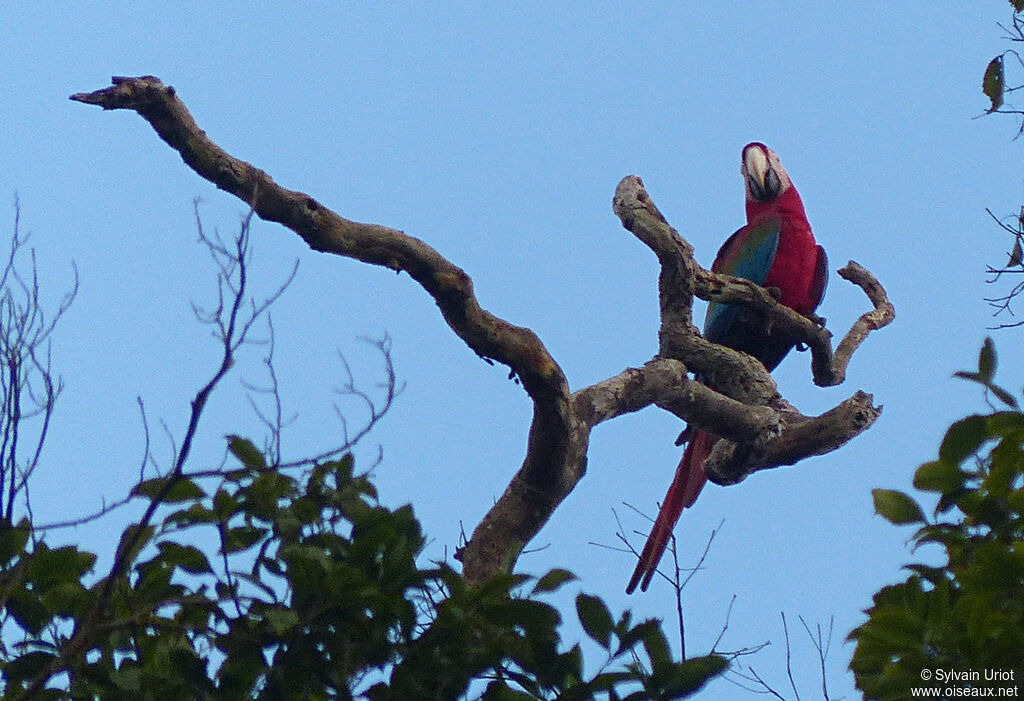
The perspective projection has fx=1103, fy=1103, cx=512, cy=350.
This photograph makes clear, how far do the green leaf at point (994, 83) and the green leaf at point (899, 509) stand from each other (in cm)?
126

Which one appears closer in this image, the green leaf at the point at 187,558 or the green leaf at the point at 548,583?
the green leaf at the point at 187,558

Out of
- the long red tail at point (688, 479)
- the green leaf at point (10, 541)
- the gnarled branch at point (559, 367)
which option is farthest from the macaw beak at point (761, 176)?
the green leaf at point (10, 541)

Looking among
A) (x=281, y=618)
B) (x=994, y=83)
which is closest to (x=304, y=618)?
(x=281, y=618)

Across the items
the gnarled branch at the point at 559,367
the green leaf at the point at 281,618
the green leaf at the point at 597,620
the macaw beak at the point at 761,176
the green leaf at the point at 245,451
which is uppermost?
the macaw beak at the point at 761,176

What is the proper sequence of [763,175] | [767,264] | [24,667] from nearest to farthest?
[24,667], [767,264], [763,175]

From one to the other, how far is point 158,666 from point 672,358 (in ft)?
6.38

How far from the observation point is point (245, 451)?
2.04 meters

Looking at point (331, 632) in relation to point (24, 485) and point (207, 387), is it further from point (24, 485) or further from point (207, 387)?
point (24, 485)

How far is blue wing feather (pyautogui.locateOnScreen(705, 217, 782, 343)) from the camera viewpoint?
15.7 ft

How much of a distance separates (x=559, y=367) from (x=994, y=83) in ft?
4.58

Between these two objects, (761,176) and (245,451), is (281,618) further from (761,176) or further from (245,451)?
(761,176)

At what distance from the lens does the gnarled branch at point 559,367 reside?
239cm

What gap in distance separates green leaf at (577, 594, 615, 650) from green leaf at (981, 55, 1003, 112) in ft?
6.03

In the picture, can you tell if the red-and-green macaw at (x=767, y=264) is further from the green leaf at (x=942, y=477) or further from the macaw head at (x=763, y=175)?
the green leaf at (x=942, y=477)
